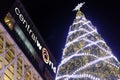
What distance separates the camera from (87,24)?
74.6 feet

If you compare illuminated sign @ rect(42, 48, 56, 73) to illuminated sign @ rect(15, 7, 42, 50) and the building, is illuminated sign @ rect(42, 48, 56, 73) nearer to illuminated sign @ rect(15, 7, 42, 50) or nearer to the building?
the building

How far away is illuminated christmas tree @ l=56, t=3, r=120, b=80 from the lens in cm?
1866

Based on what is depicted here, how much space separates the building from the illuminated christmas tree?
24.5 ft

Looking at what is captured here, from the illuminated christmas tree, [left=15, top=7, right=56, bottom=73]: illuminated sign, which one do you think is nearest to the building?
[left=15, top=7, right=56, bottom=73]: illuminated sign

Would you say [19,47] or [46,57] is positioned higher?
[19,47]

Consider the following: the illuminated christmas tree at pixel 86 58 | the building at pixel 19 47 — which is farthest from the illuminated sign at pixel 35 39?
the illuminated christmas tree at pixel 86 58

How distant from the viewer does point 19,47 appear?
2927 cm

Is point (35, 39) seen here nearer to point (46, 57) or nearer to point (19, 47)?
point (46, 57)

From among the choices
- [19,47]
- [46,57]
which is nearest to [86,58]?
[19,47]

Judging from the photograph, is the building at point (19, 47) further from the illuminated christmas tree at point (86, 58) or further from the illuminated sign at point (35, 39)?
the illuminated christmas tree at point (86, 58)

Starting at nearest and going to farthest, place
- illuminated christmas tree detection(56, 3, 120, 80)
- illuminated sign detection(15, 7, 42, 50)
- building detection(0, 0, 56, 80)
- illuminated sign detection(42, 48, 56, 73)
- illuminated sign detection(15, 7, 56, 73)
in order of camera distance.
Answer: illuminated christmas tree detection(56, 3, 120, 80), building detection(0, 0, 56, 80), illuminated sign detection(15, 7, 42, 50), illuminated sign detection(15, 7, 56, 73), illuminated sign detection(42, 48, 56, 73)

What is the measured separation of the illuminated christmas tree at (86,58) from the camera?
18656 millimetres

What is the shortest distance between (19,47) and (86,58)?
31.7 ft

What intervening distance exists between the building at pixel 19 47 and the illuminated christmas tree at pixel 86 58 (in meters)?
7.46
